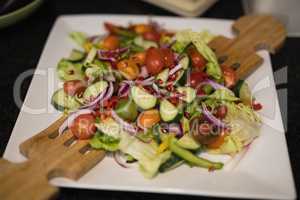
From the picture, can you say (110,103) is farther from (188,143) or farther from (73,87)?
(188,143)

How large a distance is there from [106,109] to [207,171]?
43cm

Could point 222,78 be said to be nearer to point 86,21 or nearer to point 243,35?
point 243,35

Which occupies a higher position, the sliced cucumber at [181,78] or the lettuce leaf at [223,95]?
the sliced cucumber at [181,78]

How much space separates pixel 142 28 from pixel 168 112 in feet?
2.08

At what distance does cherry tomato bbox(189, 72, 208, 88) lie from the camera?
5.01 feet

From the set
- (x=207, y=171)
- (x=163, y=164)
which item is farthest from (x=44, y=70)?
(x=207, y=171)

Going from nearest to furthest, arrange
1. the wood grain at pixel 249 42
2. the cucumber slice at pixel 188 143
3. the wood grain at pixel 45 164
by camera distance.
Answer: the wood grain at pixel 45 164, the cucumber slice at pixel 188 143, the wood grain at pixel 249 42

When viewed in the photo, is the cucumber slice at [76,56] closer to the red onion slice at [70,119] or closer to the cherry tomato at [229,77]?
the red onion slice at [70,119]

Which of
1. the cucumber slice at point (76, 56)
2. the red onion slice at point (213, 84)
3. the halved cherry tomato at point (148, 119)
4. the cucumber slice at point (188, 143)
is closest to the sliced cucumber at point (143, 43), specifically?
the cucumber slice at point (76, 56)

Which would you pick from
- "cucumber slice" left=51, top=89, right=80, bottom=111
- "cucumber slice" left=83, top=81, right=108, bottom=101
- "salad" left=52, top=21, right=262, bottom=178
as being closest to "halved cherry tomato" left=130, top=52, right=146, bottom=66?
"salad" left=52, top=21, right=262, bottom=178

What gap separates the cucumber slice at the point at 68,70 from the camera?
1.67 meters

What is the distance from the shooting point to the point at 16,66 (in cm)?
188

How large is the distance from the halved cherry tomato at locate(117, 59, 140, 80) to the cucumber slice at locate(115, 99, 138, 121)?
0.64 ft

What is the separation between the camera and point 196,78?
5.04 ft
